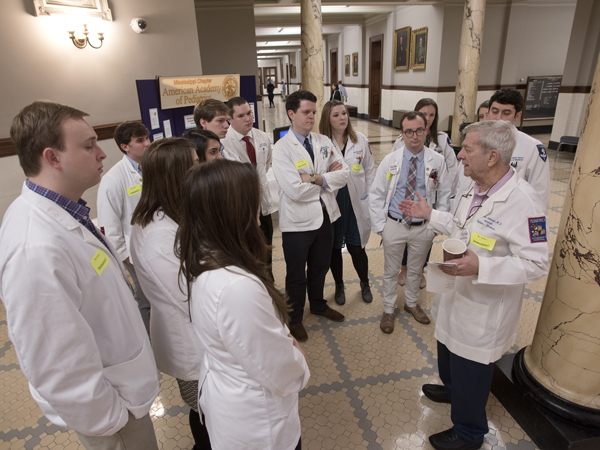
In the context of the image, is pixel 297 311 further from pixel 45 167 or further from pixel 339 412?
pixel 45 167

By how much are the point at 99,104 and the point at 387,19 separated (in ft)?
37.8

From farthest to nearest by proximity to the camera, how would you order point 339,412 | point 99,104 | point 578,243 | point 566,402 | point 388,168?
point 99,104 → point 388,168 → point 339,412 → point 566,402 → point 578,243

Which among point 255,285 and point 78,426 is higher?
point 255,285

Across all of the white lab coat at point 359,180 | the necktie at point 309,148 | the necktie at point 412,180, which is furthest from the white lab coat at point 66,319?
the white lab coat at point 359,180

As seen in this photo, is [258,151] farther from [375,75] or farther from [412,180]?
[375,75]

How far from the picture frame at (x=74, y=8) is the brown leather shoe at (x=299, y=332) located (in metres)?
5.08

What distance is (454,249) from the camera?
1.48 metres

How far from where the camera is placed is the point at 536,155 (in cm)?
246

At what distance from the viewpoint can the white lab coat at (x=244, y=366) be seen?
100 cm

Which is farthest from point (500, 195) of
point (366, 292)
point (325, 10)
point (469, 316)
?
point (325, 10)

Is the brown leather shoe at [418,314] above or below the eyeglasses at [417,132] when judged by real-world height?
below

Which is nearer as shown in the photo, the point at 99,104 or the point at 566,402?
the point at 566,402

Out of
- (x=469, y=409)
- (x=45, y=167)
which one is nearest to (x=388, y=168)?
(x=469, y=409)

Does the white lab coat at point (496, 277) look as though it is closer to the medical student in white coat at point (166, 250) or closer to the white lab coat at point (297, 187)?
the white lab coat at point (297, 187)
